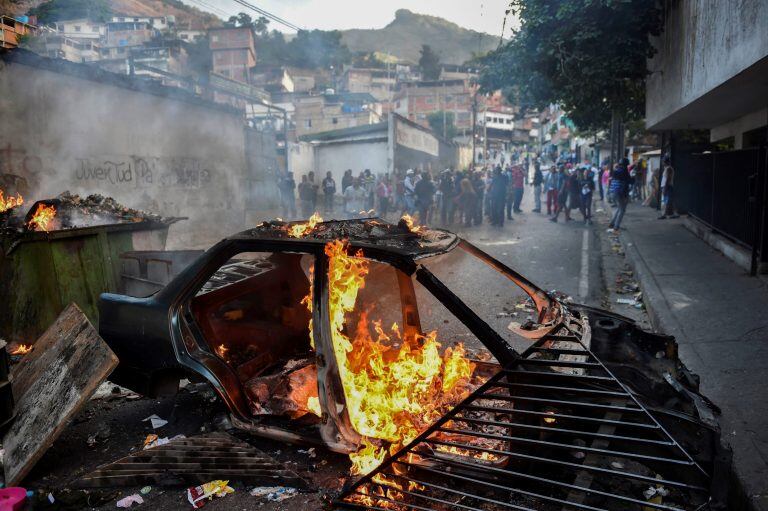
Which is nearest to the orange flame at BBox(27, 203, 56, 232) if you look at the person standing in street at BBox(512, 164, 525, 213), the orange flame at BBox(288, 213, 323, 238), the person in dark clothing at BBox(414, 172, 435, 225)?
the orange flame at BBox(288, 213, 323, 238)

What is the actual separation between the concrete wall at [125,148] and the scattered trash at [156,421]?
26.5 ft

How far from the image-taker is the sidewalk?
3.27 metres

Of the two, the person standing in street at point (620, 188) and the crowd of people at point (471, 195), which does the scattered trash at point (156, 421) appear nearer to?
the crowd of people at point (471, 195)

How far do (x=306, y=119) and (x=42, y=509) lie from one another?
152 feet

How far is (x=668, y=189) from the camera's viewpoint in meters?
15.4

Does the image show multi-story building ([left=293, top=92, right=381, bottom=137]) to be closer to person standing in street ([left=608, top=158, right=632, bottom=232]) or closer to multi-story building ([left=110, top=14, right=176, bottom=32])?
multi-story building ([left=110, top=14, right=176, bottom=32])

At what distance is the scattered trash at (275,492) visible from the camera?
3008 mm

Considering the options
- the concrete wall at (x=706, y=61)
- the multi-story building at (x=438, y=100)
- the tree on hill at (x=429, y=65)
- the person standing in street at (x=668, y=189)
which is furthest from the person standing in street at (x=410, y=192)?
the tree on hill at (x=429, y=65)

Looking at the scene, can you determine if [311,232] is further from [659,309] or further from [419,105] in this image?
[419,105]

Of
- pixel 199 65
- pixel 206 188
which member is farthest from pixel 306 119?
pixel 206 188

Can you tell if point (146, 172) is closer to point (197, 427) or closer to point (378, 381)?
point (197, 427)

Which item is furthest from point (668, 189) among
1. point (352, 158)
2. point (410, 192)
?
point (352, 158)

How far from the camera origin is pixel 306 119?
4697 cm

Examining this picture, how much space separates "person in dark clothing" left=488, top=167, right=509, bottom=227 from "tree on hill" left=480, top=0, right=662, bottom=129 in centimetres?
256
